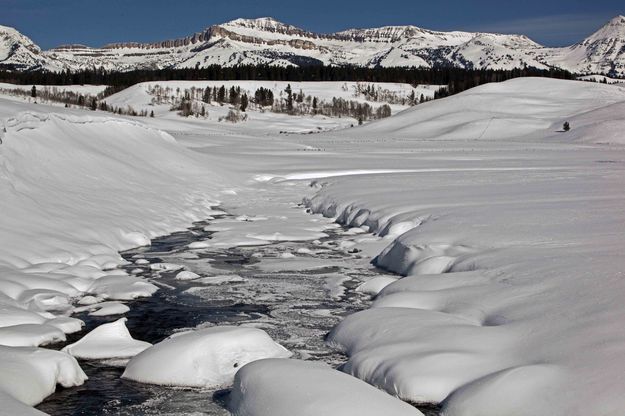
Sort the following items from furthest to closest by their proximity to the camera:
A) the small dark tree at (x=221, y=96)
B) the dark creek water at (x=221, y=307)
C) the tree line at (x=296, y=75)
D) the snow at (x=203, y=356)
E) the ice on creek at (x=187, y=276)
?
the tree line at (x=296, y=75)
the small dark tree at (x=221, y=96)
the ice on creek at (x=187, y=276)
the snow at (x=203, y=356)
the dark creek water at (x=221, y=307)

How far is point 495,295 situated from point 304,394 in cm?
→ 290

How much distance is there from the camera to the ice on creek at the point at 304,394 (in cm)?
457

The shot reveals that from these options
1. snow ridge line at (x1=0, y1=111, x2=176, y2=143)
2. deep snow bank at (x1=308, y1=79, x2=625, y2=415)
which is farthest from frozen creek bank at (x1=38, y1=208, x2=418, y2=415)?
snow ridge line at (x1=0, y1=111, x2=176, y2=143)

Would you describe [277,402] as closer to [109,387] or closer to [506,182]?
[109,387]

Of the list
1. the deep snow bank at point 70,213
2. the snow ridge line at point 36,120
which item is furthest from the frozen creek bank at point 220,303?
the snow ridge line at point 36,120

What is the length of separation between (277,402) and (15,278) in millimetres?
4745

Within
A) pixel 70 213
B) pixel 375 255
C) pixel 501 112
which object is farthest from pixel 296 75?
pixel 375 255

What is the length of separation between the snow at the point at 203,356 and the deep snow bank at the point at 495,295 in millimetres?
804

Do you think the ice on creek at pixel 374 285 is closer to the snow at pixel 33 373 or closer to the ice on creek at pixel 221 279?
the ice on creek at pixel 221 279

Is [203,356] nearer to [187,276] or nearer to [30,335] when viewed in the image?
[30,335]

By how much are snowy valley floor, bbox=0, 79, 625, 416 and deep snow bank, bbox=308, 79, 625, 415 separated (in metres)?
0.02

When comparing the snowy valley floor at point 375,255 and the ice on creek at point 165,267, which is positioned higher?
the snowy valley floor at point 375,255

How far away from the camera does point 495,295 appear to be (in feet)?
23.0

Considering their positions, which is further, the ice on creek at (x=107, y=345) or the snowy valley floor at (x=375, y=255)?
the ice on creek at (x=107, y=345)
